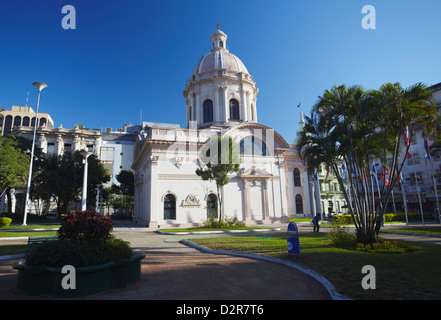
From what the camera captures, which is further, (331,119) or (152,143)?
(152,143)

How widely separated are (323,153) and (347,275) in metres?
8.23

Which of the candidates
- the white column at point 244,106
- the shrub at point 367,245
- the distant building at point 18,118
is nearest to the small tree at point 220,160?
the shrub at point 367,245

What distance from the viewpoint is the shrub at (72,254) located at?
18.9 feet

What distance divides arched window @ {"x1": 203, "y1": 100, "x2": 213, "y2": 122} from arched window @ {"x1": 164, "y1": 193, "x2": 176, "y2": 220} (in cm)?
1412

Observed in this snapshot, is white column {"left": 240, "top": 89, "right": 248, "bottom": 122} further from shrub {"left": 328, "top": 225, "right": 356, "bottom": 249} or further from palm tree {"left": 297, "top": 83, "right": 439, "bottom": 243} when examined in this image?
shrub {"left": 328, "top": 225, "right": 356, "bottom": 249}

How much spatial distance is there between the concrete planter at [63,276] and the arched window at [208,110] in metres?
33.7

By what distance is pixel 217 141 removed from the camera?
25.0 m

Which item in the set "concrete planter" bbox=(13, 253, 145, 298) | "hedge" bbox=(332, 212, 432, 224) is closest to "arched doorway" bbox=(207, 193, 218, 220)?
"hedge" bbox=(332, 212, 432, 224)

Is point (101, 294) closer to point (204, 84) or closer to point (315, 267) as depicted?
point (315, 267)

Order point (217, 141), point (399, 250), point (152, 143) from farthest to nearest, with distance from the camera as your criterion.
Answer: point (152, 143) < point (217, 141) < point (399, 250)

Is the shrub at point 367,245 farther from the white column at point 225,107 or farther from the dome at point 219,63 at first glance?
the dome at point 219,63

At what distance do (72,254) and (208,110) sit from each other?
3480 centimetres

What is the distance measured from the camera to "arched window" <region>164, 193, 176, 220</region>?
29.0 m
